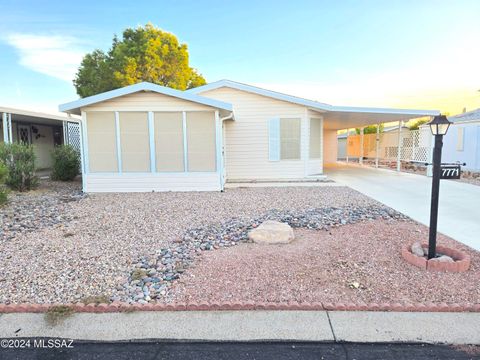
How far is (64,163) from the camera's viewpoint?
11.0 metres

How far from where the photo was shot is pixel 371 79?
16.0 meters

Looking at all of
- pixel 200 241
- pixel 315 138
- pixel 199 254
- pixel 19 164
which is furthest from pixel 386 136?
pixel 19 164

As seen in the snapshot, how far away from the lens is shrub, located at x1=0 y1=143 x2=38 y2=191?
858 centimetres

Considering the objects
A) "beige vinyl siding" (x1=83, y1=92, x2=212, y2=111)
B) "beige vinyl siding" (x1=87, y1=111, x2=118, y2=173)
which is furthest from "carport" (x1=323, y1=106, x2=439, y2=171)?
"beige vinyl siding" (x1=87, y1=111, x2=118, y2=173)

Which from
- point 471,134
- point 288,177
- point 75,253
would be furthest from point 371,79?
point 75,253

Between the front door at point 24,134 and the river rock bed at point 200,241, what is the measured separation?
1337 cm

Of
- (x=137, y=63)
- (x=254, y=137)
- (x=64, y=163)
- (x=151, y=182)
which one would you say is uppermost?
(x=137, y=63)

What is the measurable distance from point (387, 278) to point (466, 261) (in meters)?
1.01

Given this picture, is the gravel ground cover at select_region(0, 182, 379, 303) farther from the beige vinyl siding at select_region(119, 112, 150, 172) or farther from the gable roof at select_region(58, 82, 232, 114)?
the gable roof at select_region(58, 82, 232, 114)

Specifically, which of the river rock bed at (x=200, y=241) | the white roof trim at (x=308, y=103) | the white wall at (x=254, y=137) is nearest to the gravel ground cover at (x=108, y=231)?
the river rock bed at (x=200, y=241)

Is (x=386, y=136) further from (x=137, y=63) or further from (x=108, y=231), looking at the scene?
(x=137, y=63)

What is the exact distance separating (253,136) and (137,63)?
51.5ft

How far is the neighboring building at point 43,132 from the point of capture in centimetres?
1348

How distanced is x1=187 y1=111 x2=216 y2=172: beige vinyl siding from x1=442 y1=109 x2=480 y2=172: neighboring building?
1269 centimetres
